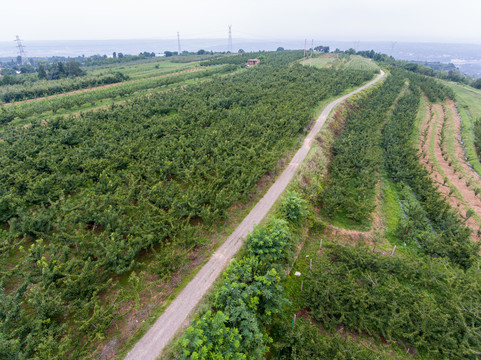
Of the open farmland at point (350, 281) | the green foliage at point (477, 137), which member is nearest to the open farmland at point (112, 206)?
the open farmland at point (350, 281)

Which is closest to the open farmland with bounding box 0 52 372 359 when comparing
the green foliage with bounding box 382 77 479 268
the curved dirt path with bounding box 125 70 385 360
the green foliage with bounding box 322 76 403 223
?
the curved dirt path with bounding box 125 70 385 360

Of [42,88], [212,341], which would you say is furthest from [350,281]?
[42,88]

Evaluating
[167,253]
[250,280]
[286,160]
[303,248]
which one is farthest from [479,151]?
[167,253]

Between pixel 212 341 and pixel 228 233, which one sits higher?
pixel 212 341

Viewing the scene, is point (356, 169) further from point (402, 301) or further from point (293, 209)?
point (402, 301)

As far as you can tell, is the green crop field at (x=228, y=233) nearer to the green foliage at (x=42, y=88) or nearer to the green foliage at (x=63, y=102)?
the green foliage at (x=63, y=102)

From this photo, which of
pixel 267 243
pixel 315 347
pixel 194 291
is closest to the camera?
pixel 315 347
